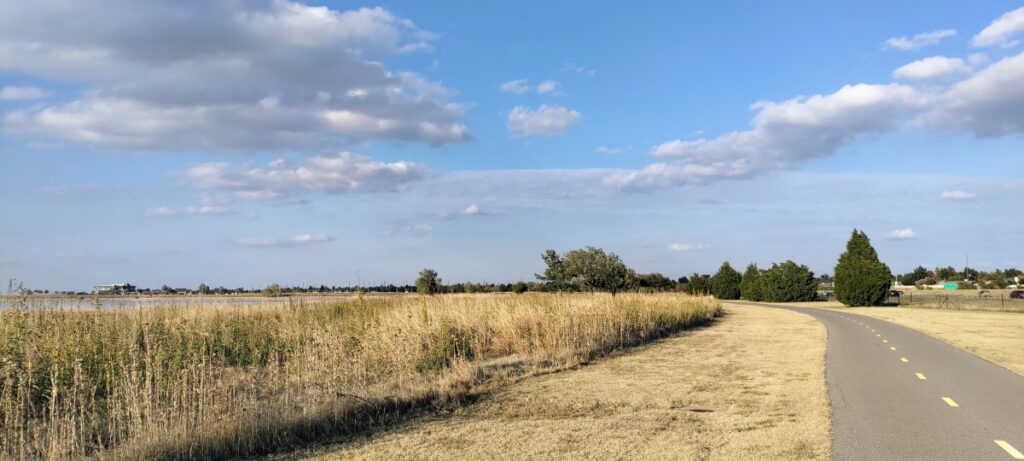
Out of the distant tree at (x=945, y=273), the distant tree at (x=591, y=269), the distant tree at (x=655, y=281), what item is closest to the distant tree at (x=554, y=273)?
the distant tree at (x=591, y=269)

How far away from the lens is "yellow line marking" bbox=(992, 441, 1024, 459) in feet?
24.5

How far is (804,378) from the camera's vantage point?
13.5 m

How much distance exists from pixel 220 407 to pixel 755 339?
18910 mm

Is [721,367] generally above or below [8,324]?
below

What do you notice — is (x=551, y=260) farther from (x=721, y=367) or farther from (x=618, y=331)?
(x=721, y=367)

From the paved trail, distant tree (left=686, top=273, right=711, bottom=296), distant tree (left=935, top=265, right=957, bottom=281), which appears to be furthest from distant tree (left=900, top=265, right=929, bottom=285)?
the paved trail

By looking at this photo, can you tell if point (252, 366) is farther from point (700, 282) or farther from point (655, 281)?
point (700, 282)

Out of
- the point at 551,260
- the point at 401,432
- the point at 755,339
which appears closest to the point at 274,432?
the point at 401,432

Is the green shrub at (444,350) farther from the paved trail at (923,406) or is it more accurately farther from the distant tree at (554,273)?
the distant tree at (554,273)

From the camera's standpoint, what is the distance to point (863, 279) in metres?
61.0

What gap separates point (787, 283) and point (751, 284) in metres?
5.10

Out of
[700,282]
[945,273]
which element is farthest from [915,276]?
[700,282]

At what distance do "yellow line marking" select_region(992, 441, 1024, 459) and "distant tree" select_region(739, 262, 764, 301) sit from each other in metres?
74.8

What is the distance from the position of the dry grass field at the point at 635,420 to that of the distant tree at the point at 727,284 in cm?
7116
